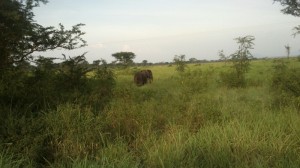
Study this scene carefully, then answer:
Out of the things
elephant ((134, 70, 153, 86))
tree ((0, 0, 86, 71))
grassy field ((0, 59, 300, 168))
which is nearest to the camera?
grassy field ((0, 59, 300, 168))

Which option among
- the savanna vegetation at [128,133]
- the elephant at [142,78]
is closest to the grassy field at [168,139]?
the savanna vegetation at [128,133]

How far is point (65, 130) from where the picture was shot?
614 centimetres

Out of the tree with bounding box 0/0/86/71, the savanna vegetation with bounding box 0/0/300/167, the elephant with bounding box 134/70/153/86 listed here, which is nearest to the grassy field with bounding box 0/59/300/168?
the savanna vegetation with bounding box 0/0/300/167

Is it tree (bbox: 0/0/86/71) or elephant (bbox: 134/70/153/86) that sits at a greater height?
tree (bbox: 0/0/86/71)

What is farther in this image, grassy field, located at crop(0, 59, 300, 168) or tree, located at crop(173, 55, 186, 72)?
tree, located at crop(173, 55, 186, 72)

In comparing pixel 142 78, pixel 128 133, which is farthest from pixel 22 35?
pixel 142 78

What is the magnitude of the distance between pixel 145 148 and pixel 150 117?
4.90 ft

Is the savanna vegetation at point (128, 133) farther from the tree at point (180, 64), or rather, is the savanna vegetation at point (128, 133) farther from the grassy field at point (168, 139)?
the tree at point (180, 64)

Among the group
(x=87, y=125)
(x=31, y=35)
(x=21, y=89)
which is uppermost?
(x=31, y=35)

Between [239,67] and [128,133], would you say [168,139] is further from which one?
[239,67]

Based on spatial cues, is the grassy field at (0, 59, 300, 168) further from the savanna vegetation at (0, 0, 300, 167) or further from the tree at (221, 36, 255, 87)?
the tree at (221, 36, 255, 87)

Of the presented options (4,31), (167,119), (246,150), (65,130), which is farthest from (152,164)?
(4,31)

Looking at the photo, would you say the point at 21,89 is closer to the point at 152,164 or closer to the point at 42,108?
the point at 42,108

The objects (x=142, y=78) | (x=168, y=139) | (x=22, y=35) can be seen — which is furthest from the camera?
(x=142, y=78)
